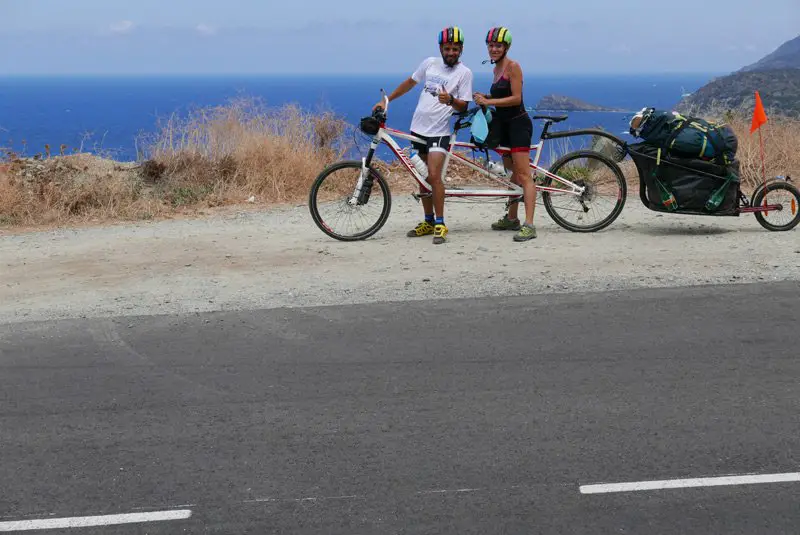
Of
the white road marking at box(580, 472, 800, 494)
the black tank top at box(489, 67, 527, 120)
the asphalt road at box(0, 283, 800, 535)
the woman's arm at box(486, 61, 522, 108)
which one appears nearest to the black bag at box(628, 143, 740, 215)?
the black tank top at box(489, 67, 527, 120)

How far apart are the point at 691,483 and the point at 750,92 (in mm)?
20351

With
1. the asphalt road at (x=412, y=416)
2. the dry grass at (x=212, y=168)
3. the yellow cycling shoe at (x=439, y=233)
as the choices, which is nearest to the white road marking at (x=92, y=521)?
the asphalt road at (x=412, y=416)

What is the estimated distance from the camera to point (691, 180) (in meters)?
10.2

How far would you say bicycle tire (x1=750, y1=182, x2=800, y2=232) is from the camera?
10.4 m

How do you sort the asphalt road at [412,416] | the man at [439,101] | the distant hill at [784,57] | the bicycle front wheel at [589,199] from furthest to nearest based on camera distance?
the distant hill at [784,57]
the bicycle front wheel at [589,199]
the man at [439,101]
the asphalt road at [412,416]

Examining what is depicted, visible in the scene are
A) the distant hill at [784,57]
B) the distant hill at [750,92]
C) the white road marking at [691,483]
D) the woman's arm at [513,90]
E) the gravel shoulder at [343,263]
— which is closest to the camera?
the white road marking at [691,483]

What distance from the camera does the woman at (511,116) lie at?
9.88 meters

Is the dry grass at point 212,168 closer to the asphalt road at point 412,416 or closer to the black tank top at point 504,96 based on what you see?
the black tank top at point 504,96

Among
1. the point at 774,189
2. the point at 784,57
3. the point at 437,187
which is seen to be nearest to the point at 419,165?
the point at 437,187

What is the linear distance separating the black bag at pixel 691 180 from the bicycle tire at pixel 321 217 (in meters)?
2.51

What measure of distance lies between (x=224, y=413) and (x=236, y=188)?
27.2ft

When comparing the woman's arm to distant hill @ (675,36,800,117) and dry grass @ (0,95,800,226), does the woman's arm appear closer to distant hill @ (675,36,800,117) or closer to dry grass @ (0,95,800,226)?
dry grass @ (0,95,800,226)

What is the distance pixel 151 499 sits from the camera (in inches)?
187

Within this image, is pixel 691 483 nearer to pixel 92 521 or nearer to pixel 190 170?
pixel 92 521
